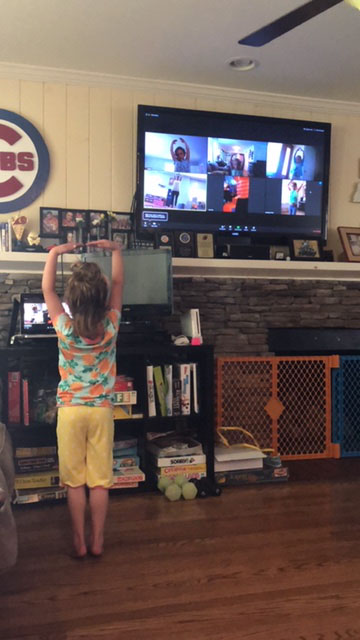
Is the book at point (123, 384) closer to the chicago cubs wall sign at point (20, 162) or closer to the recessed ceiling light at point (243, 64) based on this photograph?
the chicago cubs wall sign at point (20, 162)

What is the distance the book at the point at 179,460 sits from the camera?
3.08 m

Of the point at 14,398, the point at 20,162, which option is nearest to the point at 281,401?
the point at 14,398

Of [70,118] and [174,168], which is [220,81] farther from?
[70,118]

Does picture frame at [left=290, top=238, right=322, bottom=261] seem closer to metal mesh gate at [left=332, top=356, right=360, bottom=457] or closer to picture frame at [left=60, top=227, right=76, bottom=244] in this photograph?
metal mesh gate at [left=332, top=356, right=360, bottom=457]

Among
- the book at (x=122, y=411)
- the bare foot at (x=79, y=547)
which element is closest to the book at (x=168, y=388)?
the book at (x=122, y=411)

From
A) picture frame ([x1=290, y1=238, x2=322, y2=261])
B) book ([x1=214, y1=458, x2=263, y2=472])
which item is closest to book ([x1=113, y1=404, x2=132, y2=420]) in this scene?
book ([x1=214, y1=458, x2=263, y2=472])

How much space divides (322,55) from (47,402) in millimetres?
2346

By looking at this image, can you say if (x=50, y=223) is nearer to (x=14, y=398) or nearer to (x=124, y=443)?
(x=14, y=398)

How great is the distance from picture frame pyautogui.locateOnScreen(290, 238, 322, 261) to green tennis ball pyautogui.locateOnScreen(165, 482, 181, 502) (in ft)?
5.19

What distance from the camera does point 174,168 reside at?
3.51 meters

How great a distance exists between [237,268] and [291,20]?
1638 mm

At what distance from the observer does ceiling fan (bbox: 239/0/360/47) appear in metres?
2.02

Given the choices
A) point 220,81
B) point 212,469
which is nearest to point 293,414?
point 212,469

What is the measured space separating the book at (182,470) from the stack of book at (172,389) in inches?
10.8
